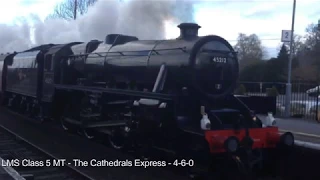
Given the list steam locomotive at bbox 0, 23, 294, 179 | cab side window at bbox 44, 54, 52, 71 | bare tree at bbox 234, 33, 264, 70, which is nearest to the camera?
steam locomotive at bbox 0, 23, 294, 179

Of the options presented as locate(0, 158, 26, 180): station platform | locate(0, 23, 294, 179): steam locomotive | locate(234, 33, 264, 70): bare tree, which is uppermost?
locate(234, 33, 264, 70): bare tree

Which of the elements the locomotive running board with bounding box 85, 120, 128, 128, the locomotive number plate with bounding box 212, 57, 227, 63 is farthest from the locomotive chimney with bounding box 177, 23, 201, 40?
the locomotive running board with bounding box 85, 120, 128, 128

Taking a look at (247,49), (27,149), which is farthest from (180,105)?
(247,49)

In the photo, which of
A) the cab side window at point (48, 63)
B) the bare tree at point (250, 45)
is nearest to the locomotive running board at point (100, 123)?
the cab side window at point (48, 63)

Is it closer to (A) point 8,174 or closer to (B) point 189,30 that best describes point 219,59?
(B) point 189,30

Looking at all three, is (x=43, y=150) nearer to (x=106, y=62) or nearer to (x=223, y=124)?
(x=106, y=62)

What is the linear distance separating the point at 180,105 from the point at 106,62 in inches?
146

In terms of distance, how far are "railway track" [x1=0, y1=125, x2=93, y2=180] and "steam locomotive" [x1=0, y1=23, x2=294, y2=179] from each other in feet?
4.94

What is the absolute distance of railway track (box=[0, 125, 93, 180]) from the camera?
866 cm

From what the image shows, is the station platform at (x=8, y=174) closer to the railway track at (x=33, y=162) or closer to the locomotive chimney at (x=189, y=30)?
the railway track at (x=33, y=162)

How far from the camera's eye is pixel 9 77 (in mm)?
21641

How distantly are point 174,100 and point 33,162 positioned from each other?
384cm

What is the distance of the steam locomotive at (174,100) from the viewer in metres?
8.02

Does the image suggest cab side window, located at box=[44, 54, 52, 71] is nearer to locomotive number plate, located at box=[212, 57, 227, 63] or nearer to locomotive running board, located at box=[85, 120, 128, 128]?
locomotive running board, located at box=[85, 120, 128, 128]
